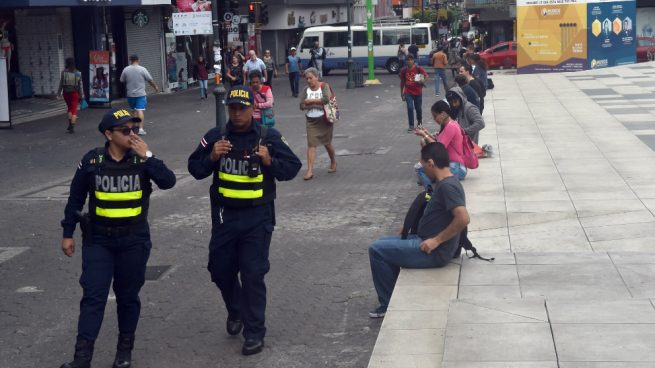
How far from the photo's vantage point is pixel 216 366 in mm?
7258

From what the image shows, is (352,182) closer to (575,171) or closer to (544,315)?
(575,171)

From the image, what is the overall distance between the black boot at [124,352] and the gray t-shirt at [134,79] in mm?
15926

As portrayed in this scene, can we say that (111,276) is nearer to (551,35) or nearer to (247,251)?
(247,251)

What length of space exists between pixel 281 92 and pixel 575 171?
23.5 metres

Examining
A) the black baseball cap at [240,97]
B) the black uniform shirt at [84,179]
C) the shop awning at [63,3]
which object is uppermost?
the shop awning at [63,3]

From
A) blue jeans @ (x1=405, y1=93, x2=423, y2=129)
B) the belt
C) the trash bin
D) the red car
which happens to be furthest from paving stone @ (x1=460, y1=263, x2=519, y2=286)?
the red car

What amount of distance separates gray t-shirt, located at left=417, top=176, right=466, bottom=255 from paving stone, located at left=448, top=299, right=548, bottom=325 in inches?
28.1

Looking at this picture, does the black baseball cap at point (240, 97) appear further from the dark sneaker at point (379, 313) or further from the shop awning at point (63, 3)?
the shop awning at point (63, 3)

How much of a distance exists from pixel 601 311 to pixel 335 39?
140 ft

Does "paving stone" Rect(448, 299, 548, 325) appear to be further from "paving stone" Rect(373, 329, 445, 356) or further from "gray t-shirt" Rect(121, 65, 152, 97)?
"gray t-shirt" Rect(121, 65, 152, 97)

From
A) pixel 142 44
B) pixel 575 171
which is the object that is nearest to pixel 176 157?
pixel 575 171

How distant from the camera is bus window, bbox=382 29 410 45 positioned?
4875 cm

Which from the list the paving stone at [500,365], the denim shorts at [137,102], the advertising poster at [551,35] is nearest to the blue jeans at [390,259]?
the paving stone at [500,365]

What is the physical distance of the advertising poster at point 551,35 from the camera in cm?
4047
